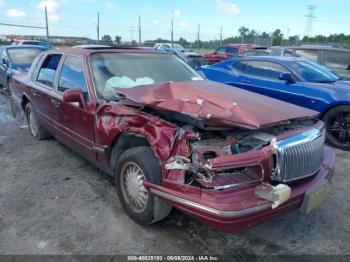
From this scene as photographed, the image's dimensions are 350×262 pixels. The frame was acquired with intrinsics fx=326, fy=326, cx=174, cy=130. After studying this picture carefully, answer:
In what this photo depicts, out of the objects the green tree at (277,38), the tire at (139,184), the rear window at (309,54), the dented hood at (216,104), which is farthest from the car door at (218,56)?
the green tree at (277,38)

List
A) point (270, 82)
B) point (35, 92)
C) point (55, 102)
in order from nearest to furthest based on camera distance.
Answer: point (55, 102) → point (35, 92) → point (270, 82)

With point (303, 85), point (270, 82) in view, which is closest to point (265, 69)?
point (270, 82)

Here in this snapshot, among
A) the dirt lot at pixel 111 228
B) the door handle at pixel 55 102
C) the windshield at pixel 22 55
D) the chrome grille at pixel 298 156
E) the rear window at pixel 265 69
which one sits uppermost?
the windshield at pixel 22 55

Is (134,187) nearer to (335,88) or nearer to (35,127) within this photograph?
(35,127)

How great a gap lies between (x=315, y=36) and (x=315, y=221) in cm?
5350

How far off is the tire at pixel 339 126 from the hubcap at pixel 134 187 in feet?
13.3

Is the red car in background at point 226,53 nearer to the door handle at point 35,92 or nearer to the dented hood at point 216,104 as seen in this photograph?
the door handle at point 35,92

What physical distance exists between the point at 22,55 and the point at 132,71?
7835mm

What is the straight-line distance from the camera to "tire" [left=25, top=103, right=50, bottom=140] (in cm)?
567

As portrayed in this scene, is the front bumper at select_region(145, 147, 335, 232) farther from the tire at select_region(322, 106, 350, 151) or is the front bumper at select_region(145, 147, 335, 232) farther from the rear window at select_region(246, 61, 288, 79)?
the rear window at select_region(246, 61, 288, 79)

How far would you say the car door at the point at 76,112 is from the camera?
3.69 metres

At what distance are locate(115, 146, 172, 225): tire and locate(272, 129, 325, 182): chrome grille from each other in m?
0.97

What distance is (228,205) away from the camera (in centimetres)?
232

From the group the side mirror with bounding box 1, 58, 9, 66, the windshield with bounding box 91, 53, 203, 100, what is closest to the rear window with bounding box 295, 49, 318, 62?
the windshield with bounding box 91, 53, 203, 100
